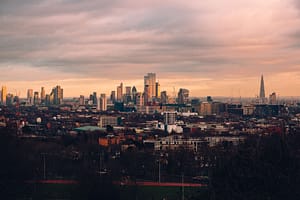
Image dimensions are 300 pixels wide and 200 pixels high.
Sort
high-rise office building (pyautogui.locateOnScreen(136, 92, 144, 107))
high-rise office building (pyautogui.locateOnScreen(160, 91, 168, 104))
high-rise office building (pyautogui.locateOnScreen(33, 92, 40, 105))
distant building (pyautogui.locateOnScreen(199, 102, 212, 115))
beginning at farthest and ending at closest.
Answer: high-rise office building (pyautogui.locateOnScreen(33, 92, 40, 105)) → high-rise office building (pyautogui.locateOnScreen(160, 91, 168, 104)) → high-rise office building (pyautogui.locateOnScreen(136, 92, 144, 107)) → distant building (pyautogui.locateOnScreen(199, 102, 212, 115))

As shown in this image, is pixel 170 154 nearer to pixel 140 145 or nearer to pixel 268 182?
pixel 140 145

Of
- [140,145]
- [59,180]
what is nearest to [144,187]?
[59,180]

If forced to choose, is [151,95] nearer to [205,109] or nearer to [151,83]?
[151,83]

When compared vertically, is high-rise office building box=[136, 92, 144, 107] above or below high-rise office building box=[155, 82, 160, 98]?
below

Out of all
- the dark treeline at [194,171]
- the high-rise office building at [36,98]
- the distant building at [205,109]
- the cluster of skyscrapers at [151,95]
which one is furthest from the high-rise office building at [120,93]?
the dark treeline at [194,171]

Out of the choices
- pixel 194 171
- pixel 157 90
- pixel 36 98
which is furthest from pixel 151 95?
pixel 194 171

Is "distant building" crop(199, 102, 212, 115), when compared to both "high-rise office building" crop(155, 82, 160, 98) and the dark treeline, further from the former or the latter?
the dark treeline

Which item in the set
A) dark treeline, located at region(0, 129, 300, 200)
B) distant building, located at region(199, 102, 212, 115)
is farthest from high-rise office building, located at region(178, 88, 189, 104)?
dark treeline, located at region(0, 129, 300, 200)

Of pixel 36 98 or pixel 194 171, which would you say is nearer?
pixel 194 171
